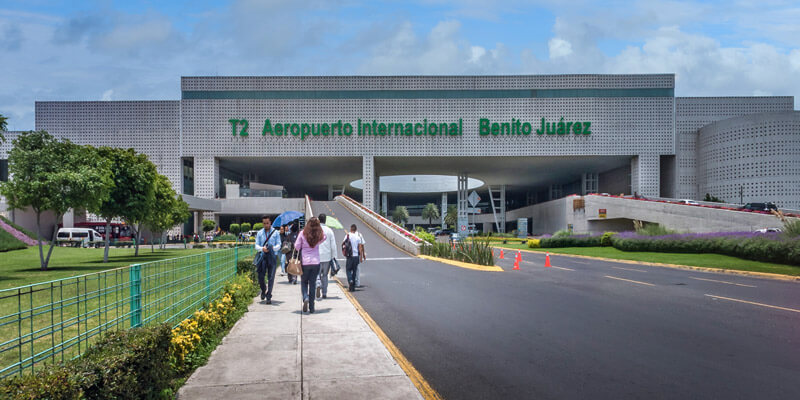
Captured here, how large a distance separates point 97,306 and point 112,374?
8.90 feet

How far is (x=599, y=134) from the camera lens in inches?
2343

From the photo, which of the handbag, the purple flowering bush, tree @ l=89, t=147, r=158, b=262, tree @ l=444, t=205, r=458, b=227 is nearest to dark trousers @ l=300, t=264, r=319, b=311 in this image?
the handbag

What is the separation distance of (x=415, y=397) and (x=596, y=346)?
10.7 feet

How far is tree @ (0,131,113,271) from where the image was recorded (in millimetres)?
19859

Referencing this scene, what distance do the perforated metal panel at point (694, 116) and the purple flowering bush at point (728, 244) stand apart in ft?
99.7

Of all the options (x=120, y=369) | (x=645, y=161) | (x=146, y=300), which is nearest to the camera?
(x=120, y=369)

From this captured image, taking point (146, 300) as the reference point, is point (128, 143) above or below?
above

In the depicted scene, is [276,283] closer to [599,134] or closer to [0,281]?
[0,281]

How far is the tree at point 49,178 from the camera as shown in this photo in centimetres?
1986

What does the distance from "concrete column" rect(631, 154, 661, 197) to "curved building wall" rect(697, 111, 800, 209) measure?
5.59 meters

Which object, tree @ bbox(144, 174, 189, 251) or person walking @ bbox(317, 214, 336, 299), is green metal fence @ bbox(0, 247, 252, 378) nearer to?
person walking @ bbox(317, 214, 336, 299)

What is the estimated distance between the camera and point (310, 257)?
33.0ft

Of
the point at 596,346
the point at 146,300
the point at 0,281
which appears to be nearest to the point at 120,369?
the point at 146,300

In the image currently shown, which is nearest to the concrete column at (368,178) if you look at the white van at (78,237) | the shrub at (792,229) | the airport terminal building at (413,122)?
the airport terminal building at (413,122)
